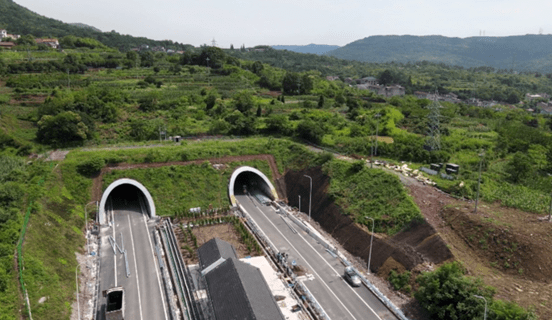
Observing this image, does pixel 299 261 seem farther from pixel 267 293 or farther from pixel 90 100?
pixel 90 100

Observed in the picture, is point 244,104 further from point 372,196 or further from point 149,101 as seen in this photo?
point 372,196

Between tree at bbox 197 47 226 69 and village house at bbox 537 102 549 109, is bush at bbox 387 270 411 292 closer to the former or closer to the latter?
tree at bbox 197 47 226 69

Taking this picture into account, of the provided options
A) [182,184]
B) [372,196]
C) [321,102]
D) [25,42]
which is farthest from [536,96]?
[25,42]

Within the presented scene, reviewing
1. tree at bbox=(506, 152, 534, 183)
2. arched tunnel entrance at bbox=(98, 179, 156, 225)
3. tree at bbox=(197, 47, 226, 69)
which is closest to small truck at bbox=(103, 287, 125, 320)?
arched tunnel entrance at bbox=(98, 179, 156, 225)

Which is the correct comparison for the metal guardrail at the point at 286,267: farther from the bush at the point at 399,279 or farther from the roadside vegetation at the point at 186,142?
the bush at the point at 399,279

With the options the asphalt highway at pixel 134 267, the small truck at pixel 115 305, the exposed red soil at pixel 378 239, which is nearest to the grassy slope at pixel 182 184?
the asphalt highway at pixel 134 267

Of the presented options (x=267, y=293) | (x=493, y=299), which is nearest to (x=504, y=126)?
(x=493, y=299)
